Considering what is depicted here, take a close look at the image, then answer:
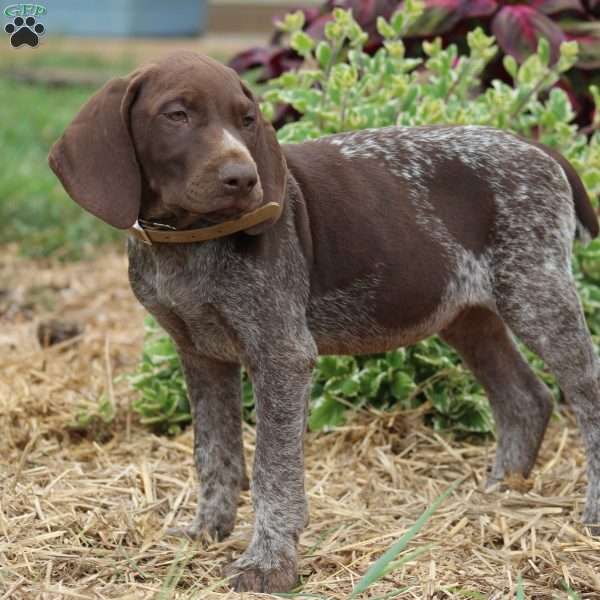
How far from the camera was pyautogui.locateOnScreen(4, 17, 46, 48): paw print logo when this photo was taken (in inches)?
144

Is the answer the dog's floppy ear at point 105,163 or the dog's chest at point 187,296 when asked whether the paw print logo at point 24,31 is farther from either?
the dog's chest at point 187,296

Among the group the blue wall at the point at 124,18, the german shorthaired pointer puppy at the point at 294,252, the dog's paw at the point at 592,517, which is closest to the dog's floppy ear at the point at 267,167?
the german shorthaired pointer puppy at the point at 294,252

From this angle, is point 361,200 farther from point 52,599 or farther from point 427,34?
point 427,34

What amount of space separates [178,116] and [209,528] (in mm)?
1390

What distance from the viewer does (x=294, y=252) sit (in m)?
3.47

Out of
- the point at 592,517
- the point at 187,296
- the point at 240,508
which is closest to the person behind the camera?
the point at 187,296

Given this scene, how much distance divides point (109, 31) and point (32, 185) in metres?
8.76

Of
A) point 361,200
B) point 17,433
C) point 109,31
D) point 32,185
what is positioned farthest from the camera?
point 109,31

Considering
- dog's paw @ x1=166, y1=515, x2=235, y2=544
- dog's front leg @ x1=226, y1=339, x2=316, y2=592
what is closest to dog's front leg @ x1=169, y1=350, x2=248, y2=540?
dog's paw @ x1=166, y1=515, x2=235, y2=544

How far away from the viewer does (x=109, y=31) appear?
16.6 metres

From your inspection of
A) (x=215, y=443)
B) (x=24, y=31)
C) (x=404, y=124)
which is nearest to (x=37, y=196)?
(x=404, y=124)

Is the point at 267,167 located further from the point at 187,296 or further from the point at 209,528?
the point at 209,528

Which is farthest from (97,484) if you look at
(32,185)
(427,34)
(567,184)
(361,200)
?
(32,185)

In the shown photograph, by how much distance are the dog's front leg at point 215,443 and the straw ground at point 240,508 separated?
0.08 m
